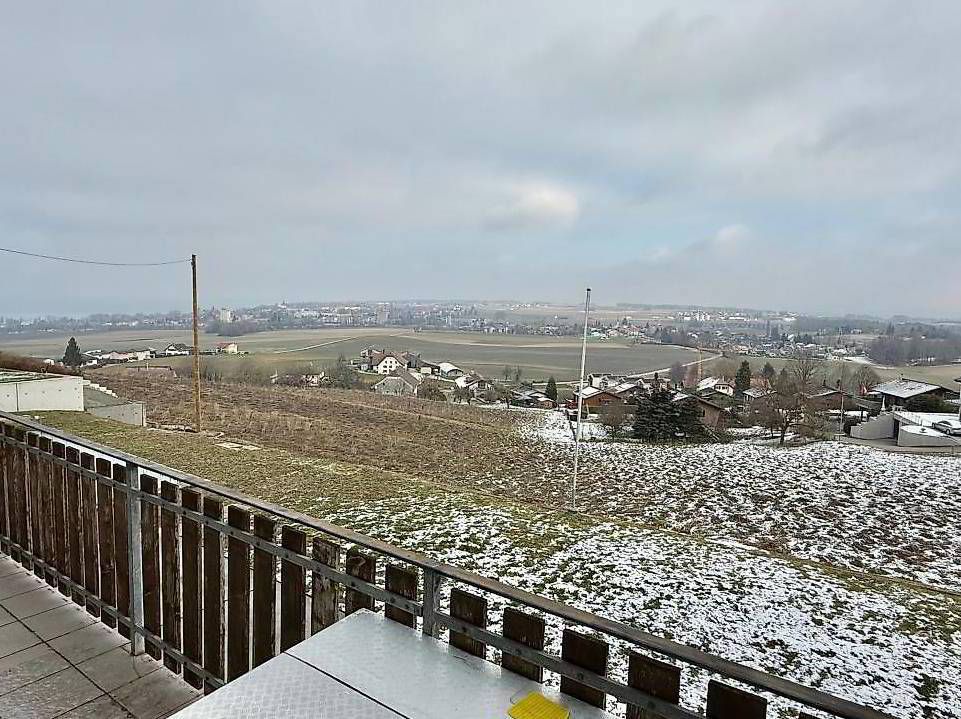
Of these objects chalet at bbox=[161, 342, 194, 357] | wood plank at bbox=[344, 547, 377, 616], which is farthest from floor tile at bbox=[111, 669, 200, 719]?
chalet at bbox=[161, 342, 194, 357]

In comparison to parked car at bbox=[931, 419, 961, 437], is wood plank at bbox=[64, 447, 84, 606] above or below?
above

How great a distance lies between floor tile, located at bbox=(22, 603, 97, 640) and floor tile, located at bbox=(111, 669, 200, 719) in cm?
55

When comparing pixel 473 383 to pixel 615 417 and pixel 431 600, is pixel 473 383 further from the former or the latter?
pixel 431 600

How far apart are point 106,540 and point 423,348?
4670cm

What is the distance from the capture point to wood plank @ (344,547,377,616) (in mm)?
1370

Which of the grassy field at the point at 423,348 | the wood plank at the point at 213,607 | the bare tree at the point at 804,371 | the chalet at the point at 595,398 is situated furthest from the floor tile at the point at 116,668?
the chalet at the point at 595,398

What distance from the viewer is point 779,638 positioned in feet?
12.7

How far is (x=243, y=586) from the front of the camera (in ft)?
5.47

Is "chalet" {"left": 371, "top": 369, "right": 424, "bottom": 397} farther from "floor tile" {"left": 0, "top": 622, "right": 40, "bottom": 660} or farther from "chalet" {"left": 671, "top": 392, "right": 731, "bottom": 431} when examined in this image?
"floor tile" {"left": 0, "top": 622, "right": 40, "bottom": 660}

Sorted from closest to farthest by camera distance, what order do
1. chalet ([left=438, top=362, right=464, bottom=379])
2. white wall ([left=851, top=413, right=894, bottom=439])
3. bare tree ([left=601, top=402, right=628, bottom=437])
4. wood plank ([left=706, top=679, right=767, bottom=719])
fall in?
wood plank ([left=706, top=679, right=767, bottom=719]) → bare tree ([left=601, top=402, right=628, bottom=437]) → white wall ([left=851, top=413, right=894, bottom=439]) → chalet ([left=438, top=362, right=464, bottom=379])

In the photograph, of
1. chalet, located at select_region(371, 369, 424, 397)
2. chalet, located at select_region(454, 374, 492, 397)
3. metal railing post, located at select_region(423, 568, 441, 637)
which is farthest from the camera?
chalet, located at select_region(454, 374, 492, 397)

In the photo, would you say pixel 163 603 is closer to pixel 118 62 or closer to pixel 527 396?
pixel 118 62

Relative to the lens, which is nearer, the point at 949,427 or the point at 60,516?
the point at 60,516

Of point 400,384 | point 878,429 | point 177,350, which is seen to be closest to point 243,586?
point 878,429
